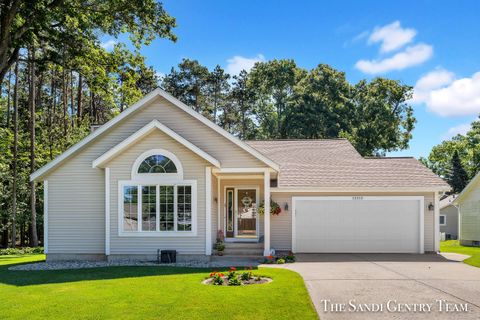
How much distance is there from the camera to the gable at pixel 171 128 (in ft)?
48.6

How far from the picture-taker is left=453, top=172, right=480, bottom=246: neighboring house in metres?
24.0

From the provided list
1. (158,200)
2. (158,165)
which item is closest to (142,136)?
(158,165)

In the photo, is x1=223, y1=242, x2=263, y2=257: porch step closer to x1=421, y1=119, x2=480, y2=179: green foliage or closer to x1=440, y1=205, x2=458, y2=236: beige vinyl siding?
x1=440, y1=205, x2=458, y2=236: beige vinyl siding

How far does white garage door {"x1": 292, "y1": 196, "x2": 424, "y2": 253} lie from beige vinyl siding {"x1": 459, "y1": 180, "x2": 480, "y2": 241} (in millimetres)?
9919

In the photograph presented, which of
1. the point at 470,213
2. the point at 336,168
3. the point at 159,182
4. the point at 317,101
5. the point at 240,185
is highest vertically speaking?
the point at 317,101

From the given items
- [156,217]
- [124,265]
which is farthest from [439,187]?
[124,265]

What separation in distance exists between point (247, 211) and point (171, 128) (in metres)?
4.80

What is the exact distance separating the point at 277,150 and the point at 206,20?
6.89 metres

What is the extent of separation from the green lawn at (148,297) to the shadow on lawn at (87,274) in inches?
1.1

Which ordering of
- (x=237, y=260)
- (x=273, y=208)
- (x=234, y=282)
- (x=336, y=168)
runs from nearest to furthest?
1. (x=234, y=282)
2. (x=237, y=260)
3. (x=273, y=208)
4. (x=336, y=168)

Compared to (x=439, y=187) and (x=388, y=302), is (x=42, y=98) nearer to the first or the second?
(x=439, y=187)

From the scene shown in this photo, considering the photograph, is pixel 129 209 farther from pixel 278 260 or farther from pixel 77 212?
pixel 278 260

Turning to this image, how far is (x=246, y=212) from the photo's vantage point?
17328 millimetres

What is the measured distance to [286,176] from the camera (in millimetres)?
17344
